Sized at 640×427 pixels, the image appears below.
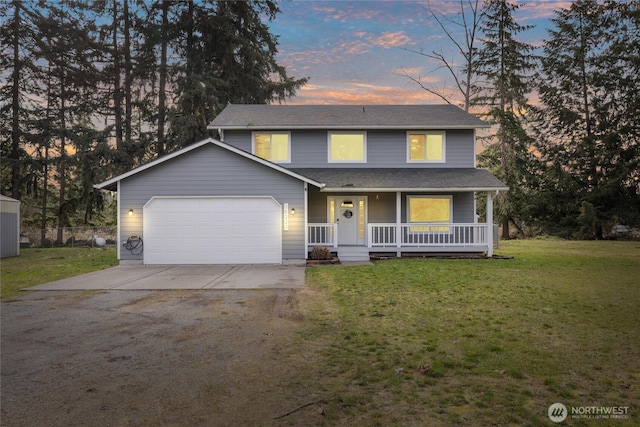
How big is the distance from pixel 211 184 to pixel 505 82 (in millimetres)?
20816

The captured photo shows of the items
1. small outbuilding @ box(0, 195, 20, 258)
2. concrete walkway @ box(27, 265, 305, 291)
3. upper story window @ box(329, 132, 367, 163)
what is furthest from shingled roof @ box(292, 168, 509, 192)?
small outbuilding @ box(0, 195, 20, 258)

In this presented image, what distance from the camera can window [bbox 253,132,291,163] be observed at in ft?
54.6

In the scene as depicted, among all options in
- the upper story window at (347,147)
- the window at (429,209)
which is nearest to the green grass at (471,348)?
the window at (429,209)

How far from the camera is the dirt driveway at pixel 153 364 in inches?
129

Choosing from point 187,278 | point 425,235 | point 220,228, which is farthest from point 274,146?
point 187,278

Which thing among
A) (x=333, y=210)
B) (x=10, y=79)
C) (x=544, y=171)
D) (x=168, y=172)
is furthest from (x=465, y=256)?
(x=10, y=79)

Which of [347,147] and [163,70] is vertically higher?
[163,70]

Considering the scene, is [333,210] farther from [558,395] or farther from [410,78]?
→ [558,395]

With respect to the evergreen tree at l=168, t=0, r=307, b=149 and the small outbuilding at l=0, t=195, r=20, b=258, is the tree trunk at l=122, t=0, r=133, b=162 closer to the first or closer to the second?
the evergreen tree at l=168, t=0, r=307, b=149

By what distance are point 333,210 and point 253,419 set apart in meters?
13.0

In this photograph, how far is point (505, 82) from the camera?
2505cm

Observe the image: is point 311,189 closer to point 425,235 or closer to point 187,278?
point 425,235

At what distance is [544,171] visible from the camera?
28047 millimetres

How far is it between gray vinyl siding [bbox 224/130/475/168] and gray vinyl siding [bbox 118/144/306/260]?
11.5 ft
